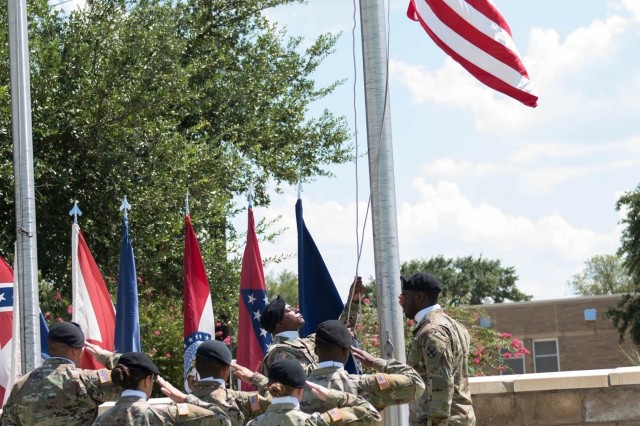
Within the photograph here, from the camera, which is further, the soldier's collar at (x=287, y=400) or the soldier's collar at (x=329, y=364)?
the soldier's collar at (x=329, y=364)

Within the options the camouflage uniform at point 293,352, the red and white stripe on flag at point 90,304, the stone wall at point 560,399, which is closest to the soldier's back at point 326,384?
the camouflage uniform at point 293,352

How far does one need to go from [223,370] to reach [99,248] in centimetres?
973

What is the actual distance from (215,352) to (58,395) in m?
1.37

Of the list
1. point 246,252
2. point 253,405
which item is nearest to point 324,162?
point 246,252

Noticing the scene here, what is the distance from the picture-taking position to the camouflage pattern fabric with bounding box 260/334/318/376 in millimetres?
7773

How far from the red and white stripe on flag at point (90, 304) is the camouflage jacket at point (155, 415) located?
4536 millimetres

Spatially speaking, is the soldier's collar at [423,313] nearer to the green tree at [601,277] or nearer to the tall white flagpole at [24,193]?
the tall white flagpole at [24,193]

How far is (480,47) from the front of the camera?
27.7ft

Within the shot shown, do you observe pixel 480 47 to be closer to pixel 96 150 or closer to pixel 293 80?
pixel 96 150

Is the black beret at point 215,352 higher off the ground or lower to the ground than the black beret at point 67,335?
lower

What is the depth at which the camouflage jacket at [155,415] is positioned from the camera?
6355mm

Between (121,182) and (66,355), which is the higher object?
(121,182)

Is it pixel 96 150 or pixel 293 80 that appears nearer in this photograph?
pixel 96 150

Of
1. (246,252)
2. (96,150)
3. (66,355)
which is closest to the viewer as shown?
(66,355)
